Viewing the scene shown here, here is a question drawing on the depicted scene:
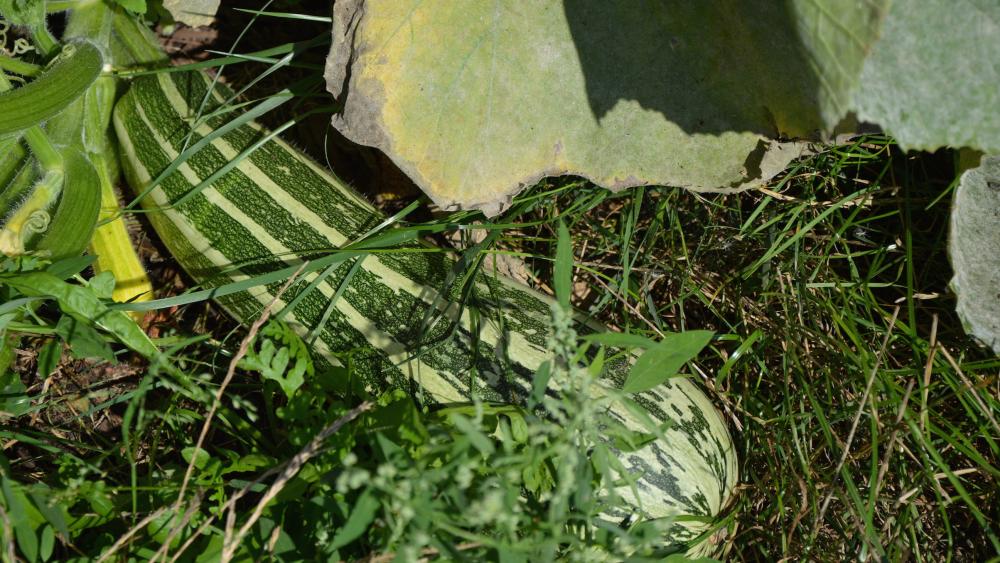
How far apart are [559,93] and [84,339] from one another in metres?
1.31

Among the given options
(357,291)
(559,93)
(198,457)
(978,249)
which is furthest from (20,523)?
(978,249)

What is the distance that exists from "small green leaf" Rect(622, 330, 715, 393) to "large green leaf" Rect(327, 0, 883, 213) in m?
0.63

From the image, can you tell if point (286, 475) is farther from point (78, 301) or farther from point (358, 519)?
point (78, 301)

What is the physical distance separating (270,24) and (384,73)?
1053 millimetres

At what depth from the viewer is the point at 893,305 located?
259cm

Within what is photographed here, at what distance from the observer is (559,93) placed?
2.25m

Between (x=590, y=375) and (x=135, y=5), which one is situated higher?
(x=135, y=5)

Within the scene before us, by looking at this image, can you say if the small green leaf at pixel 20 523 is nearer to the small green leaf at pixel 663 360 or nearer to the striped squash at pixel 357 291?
the striped squash at pixel 357 291

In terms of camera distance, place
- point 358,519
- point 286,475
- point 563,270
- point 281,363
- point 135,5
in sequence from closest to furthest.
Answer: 1. point 358,519
2. point 286,475
3. point 563,270
4. point 281,363
5. point 135,5

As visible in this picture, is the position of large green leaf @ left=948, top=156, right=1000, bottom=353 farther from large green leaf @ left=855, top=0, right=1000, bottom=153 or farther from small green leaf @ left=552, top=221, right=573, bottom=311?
small green leaf @ left=552, top=221, right=573, bottom=311

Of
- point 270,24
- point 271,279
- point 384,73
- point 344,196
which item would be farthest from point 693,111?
point 270,24

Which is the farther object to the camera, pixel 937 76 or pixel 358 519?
pixel 937 76

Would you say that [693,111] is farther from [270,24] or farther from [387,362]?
[270,24]

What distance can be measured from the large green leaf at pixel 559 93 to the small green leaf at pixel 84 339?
78cm
